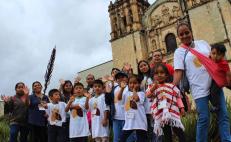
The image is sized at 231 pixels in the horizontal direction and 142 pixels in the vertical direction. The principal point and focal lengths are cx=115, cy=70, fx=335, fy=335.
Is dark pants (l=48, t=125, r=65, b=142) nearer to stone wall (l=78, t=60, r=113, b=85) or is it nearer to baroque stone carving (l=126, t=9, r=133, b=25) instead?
baroque stone carving (l=126, t=9, r=133, b=25)

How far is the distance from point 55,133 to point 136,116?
1.88 meters

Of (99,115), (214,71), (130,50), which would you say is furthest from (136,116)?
(130,50)

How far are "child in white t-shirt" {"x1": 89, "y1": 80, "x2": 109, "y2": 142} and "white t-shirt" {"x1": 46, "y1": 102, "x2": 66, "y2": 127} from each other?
626mm

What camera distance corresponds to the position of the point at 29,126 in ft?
21.7

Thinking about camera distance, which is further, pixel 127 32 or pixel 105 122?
pixel 127 32

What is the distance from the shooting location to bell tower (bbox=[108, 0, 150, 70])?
26.7 metres

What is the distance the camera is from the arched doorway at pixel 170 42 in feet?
84.6

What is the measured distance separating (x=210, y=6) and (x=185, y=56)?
799 inches

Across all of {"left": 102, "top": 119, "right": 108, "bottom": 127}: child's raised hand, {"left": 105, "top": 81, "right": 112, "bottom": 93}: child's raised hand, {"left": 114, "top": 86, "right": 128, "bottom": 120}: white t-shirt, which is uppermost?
{"left": 105, "top": 81, "right": 112, "bottom": 93}: child's raised hand

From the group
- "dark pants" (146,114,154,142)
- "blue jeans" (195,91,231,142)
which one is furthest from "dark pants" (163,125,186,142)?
"dark pants" (146,114,154,142)

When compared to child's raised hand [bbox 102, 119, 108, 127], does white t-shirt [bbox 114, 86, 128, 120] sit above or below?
above

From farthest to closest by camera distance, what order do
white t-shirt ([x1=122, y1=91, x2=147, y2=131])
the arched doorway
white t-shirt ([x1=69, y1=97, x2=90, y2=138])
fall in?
the arched doorway, white t-shirt ([x1=69, y1=97, x2=90, y2=138]), white t-shirt ([x1=122, y1=91, x2=147, y2=131])

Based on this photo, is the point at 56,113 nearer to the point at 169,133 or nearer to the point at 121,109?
the point at 121,109

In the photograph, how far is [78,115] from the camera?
19.8ft
